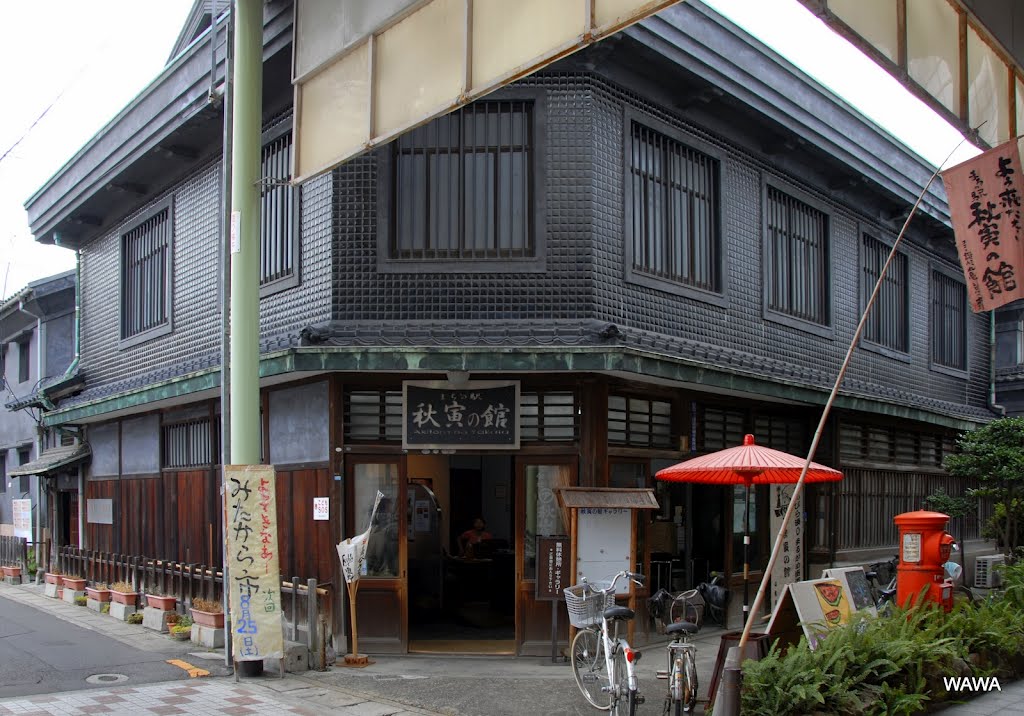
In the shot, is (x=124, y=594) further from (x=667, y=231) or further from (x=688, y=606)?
(x=667, y=231)

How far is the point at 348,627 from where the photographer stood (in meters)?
12.2

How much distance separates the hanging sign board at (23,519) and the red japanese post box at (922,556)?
1922 cm

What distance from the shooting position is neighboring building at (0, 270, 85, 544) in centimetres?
2103

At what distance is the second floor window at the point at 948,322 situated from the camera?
21.4 m

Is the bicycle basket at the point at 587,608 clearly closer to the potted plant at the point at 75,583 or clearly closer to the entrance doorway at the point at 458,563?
the entrance doorway at the point at 458,563

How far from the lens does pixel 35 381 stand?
23.4 metres

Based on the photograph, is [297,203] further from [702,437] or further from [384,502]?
[702,437]

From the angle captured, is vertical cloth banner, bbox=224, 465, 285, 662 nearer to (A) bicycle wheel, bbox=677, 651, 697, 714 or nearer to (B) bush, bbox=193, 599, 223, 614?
(B) bush, bbox=193, 599, 223, 614

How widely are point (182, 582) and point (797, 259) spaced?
11.5m

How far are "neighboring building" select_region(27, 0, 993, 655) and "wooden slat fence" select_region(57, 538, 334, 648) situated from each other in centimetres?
50

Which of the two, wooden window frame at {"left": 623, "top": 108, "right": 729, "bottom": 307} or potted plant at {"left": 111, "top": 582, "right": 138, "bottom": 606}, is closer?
wooden window frame at {"left": 623, "top": 108, "right": 729, "bottom": 307}

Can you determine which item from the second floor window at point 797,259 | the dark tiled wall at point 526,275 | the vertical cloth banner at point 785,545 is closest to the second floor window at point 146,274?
the dark tiled wall at point 526,275

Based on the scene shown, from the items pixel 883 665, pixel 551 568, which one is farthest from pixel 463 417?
pixel 883 665

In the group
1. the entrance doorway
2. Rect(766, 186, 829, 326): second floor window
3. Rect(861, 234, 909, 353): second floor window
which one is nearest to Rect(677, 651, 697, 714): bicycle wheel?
the entrance doorway
